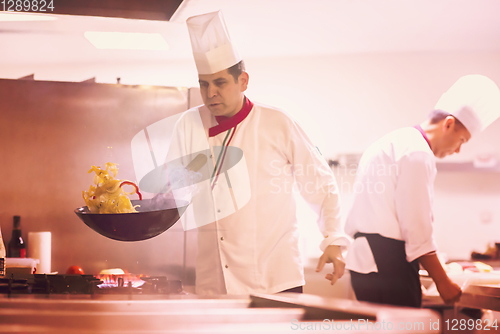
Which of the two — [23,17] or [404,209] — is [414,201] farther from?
[23,17]

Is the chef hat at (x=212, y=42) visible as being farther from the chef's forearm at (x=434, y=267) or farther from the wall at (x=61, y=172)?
the chef's forearm at (x=434, y=267)

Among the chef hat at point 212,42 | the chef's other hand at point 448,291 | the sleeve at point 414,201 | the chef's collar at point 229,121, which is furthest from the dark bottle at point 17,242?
the chef's other hand at point 448,291

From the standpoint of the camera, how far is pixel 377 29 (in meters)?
1.88

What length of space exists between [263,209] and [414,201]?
1.95 ft

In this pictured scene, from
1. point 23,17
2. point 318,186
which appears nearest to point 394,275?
point 318,186

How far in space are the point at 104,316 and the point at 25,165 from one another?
5.17 feet

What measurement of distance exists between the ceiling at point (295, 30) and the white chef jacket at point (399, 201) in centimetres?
54

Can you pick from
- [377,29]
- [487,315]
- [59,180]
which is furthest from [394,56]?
[59,180]

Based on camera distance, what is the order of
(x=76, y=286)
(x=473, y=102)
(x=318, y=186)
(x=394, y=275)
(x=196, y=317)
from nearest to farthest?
(x=196, y=317), (x=76, y=286), (x=318, y=186), (x=394, y=275), (x=473, y=102)

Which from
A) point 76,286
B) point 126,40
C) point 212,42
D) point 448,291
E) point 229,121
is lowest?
point 448,291

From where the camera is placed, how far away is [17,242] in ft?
5.97

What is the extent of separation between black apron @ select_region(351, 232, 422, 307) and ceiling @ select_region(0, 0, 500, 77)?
3.13 feet

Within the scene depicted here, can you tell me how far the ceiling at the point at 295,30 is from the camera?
1830 mm

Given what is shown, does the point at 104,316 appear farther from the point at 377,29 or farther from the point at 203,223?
the point at 377,29
